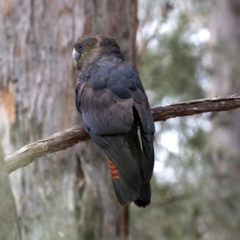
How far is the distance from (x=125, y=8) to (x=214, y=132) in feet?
13.3

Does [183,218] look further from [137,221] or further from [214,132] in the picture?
[214,132]

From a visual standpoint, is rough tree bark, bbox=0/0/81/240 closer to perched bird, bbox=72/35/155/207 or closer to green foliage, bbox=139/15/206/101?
perched bird, bbox=72/35/155/207

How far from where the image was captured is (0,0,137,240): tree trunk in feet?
17.3

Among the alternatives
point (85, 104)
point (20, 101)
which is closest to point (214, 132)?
point (20, 101)

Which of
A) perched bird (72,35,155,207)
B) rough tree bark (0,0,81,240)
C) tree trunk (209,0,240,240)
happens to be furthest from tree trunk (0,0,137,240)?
tree trunk (209,0,240,240)

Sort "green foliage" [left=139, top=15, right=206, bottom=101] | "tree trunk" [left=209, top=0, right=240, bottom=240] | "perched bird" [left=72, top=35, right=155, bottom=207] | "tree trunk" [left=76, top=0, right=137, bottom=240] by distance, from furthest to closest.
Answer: "green foliage" [left=139, top=15, right=206, bottom=101], "tree trunk" [left=209, top=0, right=240, bottom=240], "tree trunk" [left=76, top=0, right=137, bottom=240], "perched bird" [left=72, top=35, right=155, bottom=207]

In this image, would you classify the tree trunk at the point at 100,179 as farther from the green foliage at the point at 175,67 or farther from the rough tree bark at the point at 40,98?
the green foliage at the point at 175,67

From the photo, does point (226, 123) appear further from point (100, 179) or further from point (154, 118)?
point (154, 118)

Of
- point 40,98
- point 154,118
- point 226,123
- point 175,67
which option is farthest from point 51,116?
point 226,123

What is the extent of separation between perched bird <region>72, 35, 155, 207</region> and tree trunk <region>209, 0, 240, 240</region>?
15.5 ft

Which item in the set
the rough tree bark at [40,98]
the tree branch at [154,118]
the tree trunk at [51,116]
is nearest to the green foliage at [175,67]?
the tree trunk at [51,116]

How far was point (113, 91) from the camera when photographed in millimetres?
3924

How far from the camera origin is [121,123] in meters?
3.66

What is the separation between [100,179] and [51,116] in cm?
82
